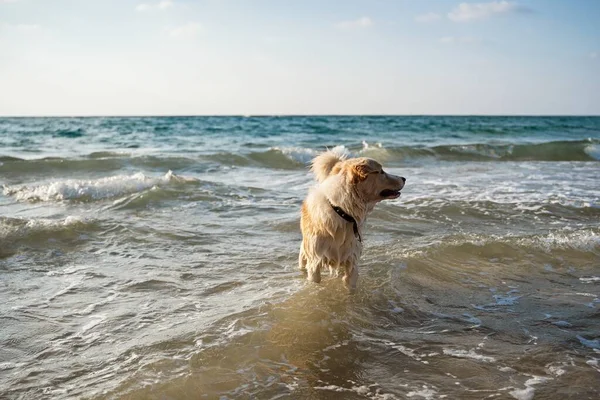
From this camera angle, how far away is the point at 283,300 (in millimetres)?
5340

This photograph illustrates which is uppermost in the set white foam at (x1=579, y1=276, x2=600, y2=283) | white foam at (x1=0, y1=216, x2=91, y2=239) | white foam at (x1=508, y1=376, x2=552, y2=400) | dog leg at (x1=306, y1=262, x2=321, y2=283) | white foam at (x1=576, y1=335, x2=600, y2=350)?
white foam at (x1=0, y1=216, x2=91, y2=239)

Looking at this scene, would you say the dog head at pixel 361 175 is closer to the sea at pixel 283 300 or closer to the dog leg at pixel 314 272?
the sea at pixel 283 300

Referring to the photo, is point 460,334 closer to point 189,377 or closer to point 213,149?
point 189,377

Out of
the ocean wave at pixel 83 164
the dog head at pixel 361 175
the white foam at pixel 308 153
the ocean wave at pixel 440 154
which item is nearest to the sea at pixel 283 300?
the dog head at pixel 361 175

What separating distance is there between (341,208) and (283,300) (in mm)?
1139

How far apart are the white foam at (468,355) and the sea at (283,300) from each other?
2 centimetres

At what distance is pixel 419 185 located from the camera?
12664 mm

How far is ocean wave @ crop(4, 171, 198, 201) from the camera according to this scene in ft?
35.3

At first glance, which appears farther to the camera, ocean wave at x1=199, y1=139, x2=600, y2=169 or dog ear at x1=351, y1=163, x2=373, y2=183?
ocean wave at x1=199, y1=139, x2=600, y2=169

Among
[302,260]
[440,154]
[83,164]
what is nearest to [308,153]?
[440,154]

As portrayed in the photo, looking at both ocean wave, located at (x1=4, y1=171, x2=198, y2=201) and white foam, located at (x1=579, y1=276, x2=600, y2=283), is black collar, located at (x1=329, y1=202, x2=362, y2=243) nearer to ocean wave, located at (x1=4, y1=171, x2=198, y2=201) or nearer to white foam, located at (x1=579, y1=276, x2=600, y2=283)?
white foam, located at (x1=579, y1=276, x2=600, y2=283)

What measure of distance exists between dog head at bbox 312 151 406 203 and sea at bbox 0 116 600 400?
24 centimetres

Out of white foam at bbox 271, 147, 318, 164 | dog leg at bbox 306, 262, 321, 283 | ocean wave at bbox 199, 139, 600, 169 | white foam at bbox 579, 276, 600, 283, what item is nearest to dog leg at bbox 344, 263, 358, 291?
dog leg at bbox 306, 262, 321, 283

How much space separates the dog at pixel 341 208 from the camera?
17.4 feet
